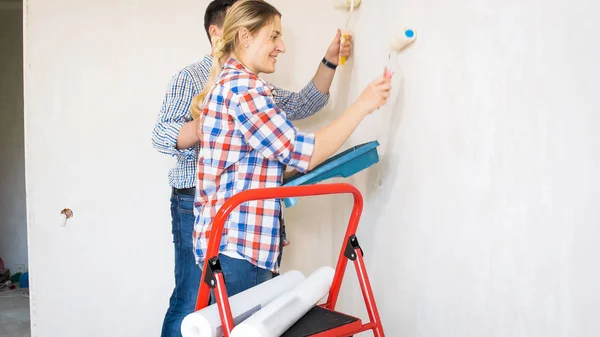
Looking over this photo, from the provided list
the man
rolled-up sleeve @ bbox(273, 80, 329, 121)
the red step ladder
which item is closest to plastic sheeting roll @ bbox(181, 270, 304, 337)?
the red step ladder

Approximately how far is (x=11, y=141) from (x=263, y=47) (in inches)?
146

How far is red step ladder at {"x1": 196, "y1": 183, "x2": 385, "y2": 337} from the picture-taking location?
2.95ft

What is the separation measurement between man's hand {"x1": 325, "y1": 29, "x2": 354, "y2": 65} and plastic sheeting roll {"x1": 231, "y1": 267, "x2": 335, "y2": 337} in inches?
31.8

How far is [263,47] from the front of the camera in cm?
132

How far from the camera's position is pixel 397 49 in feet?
4.47

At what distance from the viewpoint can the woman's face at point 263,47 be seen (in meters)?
1.31

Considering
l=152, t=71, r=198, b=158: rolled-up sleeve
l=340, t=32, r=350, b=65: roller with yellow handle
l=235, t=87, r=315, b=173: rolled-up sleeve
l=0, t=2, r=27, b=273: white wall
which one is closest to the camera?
l=235, t=87, r=315, b=173: rolled-up sleeve

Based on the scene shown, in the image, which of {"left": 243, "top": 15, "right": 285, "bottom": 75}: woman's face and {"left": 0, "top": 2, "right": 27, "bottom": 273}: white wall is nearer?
{"left": 243, "top": 15, "right": 285, "bottom": 75}: woman's face

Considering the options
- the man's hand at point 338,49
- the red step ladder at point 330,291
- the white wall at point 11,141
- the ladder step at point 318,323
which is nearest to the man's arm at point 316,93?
the man's hand at point 338,49

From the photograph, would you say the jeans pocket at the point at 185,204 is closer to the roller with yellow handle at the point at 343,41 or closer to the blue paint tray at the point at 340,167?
the blue paint tray at the point at 340,167

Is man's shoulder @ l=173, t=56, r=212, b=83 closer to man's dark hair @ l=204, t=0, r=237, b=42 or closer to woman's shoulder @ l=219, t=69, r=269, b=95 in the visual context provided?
man's dark hair @ l=204, t=0, r=237, b=42

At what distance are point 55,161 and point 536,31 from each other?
1.77 metres

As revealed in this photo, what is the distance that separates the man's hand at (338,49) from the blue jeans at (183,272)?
660 millimetres

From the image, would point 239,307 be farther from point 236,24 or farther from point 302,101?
point 302,101
